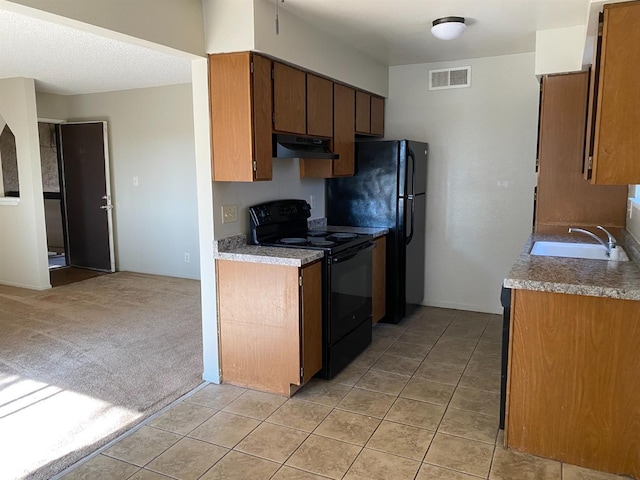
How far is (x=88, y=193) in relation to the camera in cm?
640

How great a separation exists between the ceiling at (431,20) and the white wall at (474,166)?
1.22 feet

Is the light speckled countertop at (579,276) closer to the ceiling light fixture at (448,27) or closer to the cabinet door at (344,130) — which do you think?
the ceiling light fixture at (448,27)

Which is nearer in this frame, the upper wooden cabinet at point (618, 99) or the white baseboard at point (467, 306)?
the upper wooden cabinet at point (618, 99)

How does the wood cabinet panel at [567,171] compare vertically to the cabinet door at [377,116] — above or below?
below

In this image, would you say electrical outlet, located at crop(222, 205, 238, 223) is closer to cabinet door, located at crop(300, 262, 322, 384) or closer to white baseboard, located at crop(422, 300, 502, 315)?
cabinet door, located at crop(300, 262, 322, 384)

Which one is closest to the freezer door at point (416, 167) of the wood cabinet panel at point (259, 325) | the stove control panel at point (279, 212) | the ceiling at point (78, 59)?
the stove control panel at point (279, 212)

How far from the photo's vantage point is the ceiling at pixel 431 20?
113 inches

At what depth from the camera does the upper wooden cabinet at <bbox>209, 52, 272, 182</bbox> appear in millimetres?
2787

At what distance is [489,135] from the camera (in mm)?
4375

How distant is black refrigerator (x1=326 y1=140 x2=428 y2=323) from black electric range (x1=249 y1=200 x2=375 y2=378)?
22.0 inches

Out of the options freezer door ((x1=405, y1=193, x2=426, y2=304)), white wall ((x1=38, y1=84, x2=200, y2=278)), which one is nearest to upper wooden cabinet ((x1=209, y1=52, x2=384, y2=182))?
freezer door ((x1=405, y1=193, x2=426, y2=304))

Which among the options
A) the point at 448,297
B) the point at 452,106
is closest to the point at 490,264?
the point at 448,297

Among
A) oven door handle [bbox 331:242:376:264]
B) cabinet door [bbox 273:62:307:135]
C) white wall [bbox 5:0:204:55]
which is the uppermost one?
white wall [bbox 5:0:204:55]

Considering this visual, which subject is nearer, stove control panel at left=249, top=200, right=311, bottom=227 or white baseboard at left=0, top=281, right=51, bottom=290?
stove control panel at left=249, top=200, right=311, bottom=227
